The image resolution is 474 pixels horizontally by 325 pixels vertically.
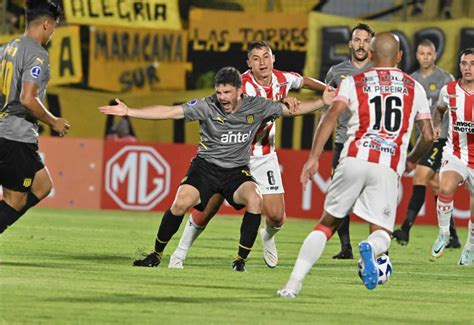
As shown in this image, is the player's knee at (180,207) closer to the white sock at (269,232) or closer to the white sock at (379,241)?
the white sock at (269,232)

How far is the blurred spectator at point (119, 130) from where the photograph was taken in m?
22.7

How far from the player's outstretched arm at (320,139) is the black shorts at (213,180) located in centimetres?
237

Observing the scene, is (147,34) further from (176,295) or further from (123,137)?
(176,295)

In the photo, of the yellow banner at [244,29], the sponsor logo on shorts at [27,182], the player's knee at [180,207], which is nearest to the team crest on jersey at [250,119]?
the player's knee at [180,207]

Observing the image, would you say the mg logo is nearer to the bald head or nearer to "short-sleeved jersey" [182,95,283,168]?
"short-sleeved jersey" [182,95,283,168]

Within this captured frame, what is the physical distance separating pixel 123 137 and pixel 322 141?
13.6 meters

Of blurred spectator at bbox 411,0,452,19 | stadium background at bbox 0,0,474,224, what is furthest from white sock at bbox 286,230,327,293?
blurred spectator at bbox 411,0,452,19

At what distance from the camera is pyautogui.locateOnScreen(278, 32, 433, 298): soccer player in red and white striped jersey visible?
9.54 meters

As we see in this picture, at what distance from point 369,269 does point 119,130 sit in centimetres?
1377

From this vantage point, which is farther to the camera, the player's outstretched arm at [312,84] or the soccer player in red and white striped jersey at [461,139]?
the soccer player in red and white striped jersey at [461,139]

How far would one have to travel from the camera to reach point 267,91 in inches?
501

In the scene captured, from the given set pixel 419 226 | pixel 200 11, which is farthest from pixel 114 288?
pixel 200 11

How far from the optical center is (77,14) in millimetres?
22906

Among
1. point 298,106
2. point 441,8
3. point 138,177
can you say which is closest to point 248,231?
point 298,106
